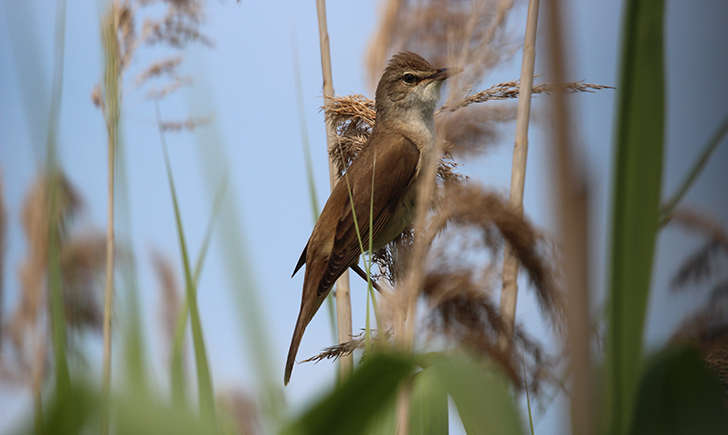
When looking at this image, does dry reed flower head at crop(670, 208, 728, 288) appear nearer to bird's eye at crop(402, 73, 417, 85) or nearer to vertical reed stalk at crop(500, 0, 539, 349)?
vertical reed stalk at crop(500, 0, 539, 349)

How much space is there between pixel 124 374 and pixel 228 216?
0.25 meters

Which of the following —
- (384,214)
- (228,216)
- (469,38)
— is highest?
(469,38)

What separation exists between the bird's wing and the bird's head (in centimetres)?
16

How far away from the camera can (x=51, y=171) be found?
3.68 ft

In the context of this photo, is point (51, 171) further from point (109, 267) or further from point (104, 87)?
point (109, 267)

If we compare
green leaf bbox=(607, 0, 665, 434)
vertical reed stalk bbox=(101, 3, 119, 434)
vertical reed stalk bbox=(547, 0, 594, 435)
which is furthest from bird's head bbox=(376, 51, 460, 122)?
vertical reed stalk bbox=(547, 0, 594, 435)

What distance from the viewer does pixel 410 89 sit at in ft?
8.79

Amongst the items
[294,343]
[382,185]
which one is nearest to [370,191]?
[382,185]

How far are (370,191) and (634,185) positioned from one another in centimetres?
191

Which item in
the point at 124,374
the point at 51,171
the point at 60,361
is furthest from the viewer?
the point at 51,171

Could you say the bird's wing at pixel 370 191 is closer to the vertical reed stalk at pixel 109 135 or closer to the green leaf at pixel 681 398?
the vertical reed stalk at pixel 109 135

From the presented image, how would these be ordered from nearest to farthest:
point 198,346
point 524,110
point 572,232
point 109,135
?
point 572,232 < point 198,346 < point 524,110 < point 109,135

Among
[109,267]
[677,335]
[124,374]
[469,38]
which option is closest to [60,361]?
[124,374]

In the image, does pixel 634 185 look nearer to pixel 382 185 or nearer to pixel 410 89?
pixel 382 185
